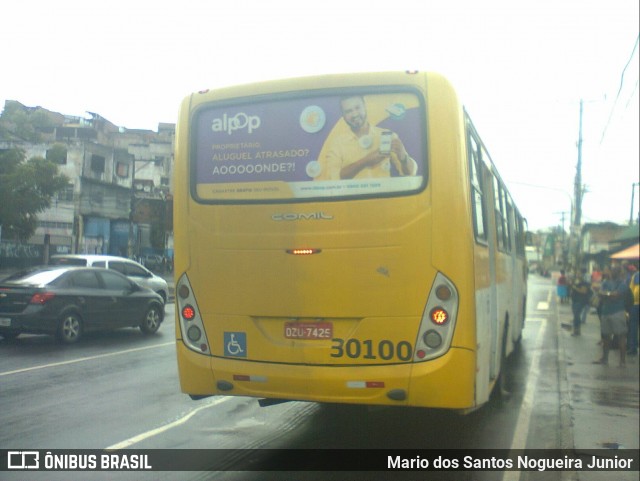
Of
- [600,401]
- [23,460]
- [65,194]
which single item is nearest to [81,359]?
[65,194]

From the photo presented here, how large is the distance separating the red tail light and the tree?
8.82 ft

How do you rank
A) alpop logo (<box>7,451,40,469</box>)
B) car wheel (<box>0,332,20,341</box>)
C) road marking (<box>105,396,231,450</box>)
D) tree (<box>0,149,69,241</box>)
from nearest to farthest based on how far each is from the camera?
A: alpop logo (<box>7,451,40,469</box>), road marking (<box>105,396,231,450</box>), tree (<box>0,149,69,241</box>), car wheel (<box>0,332,20,341</box>)

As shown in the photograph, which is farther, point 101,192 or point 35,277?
point 101,192

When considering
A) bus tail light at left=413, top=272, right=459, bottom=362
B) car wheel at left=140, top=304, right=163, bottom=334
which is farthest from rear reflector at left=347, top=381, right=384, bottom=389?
car wheel at left=140, top=304, right=163, bottom=334

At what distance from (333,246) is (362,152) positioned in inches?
29.5

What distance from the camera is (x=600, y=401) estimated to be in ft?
28.1

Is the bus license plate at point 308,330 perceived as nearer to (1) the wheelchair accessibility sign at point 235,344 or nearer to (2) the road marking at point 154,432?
(1) the wheelchair accessibility sign at point 235,344

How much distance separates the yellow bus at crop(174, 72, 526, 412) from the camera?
5.10 metres

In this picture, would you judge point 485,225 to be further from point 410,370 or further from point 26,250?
point 26,250

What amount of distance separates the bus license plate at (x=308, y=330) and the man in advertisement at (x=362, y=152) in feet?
3.72

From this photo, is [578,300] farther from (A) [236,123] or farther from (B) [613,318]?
(A) [236,123]

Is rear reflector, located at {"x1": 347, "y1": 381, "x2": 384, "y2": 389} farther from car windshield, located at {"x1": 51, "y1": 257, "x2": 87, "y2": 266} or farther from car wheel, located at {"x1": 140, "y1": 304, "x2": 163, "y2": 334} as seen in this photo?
car wheel, located at {"x1": 140, "y1": 304, "x2": 163, "y2": 334}

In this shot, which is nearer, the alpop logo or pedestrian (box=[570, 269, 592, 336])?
the alpop logo

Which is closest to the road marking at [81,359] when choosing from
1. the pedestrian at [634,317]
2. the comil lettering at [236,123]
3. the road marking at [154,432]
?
the road marking at [154,432]
